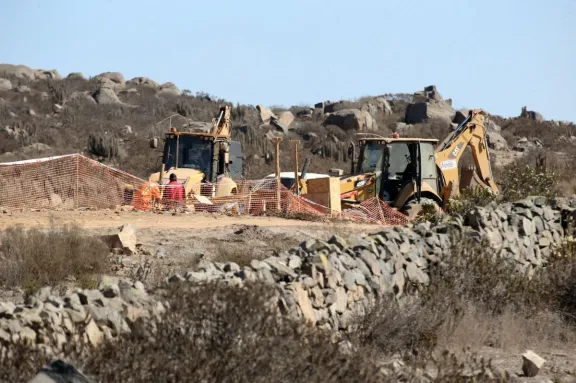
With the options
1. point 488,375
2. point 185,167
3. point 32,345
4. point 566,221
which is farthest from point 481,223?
point 185,167

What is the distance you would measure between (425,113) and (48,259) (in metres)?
45.4

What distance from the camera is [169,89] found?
2596 inches

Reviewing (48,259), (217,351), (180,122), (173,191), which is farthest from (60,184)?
(180,122)

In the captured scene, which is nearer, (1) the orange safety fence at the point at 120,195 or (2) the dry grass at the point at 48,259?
(2) the dry grass at the point at 48,259

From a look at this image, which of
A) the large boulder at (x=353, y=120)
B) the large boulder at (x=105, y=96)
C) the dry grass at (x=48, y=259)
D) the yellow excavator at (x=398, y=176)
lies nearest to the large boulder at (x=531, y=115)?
the large boulder at (x=353, y=120)

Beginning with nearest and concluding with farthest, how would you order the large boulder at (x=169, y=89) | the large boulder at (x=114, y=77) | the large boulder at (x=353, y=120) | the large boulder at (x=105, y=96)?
the large boulder at (x=353, y=120), the large boulder at (x=105, y=96), the large boulder at (x=169, y=89), the large boulder at (x=114, y=77)

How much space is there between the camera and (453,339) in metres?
10.1

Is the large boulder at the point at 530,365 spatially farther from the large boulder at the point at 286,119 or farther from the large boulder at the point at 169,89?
the large boulder at the point at 169,89

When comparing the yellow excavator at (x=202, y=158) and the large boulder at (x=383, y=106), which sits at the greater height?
the large boulder at (x=383, y=106)

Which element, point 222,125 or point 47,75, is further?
point 47,75

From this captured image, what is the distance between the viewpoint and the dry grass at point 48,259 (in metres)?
12.8

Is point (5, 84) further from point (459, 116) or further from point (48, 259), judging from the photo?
point (48, 259)

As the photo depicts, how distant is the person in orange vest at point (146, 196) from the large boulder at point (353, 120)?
108ft

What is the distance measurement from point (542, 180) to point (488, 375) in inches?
472
